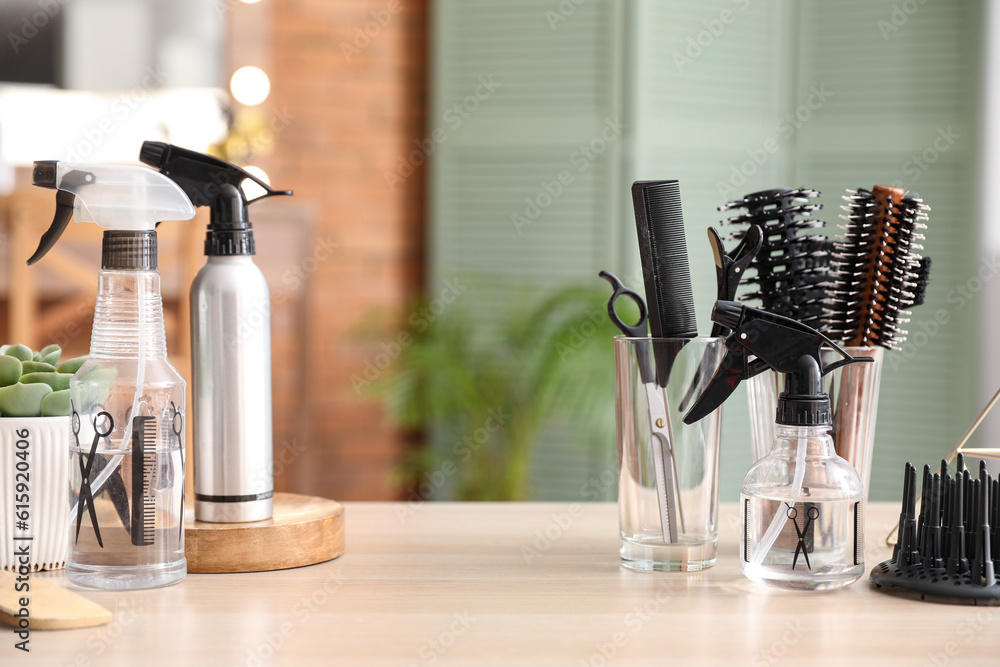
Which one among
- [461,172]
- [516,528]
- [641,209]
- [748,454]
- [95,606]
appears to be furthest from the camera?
[461,172]

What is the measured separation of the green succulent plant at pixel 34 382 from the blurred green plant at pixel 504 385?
1.70 metres

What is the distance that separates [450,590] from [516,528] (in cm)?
22

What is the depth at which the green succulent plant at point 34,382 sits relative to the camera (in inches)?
27.2

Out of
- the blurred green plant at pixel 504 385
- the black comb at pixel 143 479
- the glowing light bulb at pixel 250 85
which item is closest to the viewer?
the black comb at pixel 143 479

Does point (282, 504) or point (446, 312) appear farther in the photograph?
point (446, 312)

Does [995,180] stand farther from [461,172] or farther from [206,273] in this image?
[206,273]

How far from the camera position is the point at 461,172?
3.00 m

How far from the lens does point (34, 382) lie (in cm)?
71

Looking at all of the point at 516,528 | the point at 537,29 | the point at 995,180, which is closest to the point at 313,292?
the point at 537,29

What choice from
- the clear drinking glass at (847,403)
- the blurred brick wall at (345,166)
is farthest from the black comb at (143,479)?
the blurred brick wall at (345,166)

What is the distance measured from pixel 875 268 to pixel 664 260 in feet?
0.54

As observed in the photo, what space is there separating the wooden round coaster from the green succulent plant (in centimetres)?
13

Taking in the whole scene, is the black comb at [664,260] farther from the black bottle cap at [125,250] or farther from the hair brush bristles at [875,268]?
the black bottle cap at [125,250]

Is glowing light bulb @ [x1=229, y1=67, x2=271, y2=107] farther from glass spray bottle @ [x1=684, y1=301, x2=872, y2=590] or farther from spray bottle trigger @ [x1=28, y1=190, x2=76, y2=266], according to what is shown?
glass spray bottle @ [x1=684, y1=301, x2=872, y2=590]
